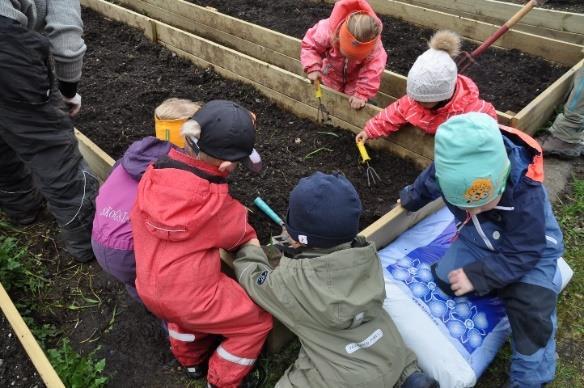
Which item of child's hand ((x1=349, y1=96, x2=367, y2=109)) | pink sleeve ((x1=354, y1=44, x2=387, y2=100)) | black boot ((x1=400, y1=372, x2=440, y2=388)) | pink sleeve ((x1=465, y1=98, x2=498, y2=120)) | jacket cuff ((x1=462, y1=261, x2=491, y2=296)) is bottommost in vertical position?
black boot ((x1=400, y1=372, x2=440, y2=388))

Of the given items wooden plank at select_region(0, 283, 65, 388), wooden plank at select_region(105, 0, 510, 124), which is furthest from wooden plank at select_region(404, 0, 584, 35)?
wooden plank at select_region(0, 283, 65, 388)

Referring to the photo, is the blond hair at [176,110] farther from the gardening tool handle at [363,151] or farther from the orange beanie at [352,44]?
the orange beanie at [352,44]

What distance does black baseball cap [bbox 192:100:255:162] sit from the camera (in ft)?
6.29

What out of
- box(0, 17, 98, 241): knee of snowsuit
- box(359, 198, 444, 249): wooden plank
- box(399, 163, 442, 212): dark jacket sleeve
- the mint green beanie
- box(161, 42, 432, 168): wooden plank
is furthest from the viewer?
box(161, 42, 432, 168): wooden plank

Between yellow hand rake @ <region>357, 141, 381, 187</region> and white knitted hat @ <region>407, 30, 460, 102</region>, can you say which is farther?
yellow hand rake @ <region>357, 141, 381, 187</region>

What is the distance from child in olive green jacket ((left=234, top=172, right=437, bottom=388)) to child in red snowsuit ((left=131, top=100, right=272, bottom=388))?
0.16 metres

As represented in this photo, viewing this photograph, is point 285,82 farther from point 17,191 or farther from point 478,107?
point 17,191

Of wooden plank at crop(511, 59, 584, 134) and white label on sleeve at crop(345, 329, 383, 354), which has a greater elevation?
wooden plank at crop(511, 59, 584, 134)

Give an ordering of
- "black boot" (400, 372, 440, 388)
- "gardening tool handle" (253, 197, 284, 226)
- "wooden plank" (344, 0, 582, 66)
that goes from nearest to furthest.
A: "black boot" (400, 372, 440, 388)
"gardening tool handle" (253, 197, 284, 226)
"wooden plank" (344, 0, 582, 66)

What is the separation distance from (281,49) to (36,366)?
364 cm

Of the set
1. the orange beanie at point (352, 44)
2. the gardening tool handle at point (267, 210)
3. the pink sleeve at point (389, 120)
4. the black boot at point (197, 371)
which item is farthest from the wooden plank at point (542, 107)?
the black boot at point (197, 371)

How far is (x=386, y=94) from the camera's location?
388 centimetres

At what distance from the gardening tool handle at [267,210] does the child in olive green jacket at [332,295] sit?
84 centimetres

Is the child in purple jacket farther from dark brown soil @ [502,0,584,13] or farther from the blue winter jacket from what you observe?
dark brown soil @ [502,0,584,13]
